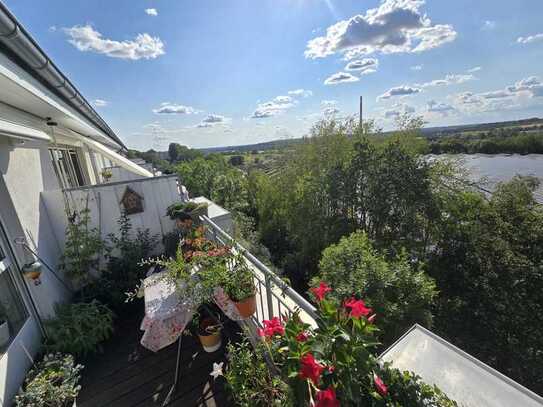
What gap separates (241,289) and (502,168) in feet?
50.6

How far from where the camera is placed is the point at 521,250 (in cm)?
565

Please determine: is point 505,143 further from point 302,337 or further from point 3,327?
point 3,327

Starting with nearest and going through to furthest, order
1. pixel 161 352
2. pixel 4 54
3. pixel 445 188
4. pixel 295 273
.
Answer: pixel 4 54
pixel 161 352
pixel 445 188
pixel 295 273

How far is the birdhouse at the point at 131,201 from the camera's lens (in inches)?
161

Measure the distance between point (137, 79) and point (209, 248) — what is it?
261 inches

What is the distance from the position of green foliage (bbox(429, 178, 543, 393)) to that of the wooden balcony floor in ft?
18.7

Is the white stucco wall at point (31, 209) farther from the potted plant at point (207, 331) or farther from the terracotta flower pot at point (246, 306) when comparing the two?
the terracotta flower pot at point (246, 306)

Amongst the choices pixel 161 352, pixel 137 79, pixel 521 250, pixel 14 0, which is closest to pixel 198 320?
pixel 161 352

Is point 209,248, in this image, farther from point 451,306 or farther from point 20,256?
point 451,306

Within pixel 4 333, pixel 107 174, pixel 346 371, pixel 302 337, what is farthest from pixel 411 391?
pixel 107 174

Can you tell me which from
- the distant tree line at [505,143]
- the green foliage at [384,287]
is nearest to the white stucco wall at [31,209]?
the green foliage at [384,287]

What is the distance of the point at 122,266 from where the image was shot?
3740 mm

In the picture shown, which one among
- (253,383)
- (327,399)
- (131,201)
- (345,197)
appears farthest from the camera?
(345,197)

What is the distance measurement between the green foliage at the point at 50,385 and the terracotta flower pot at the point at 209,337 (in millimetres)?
1103
